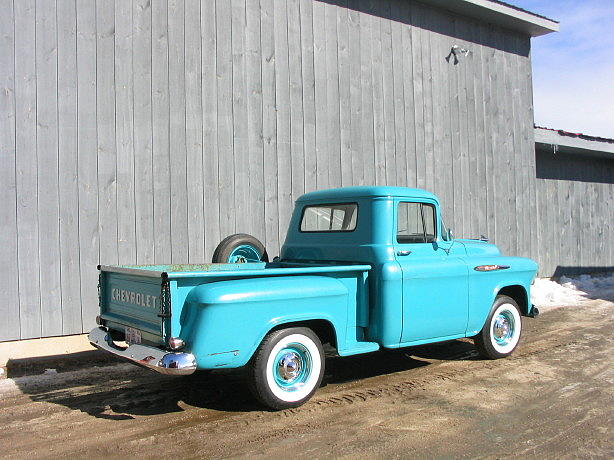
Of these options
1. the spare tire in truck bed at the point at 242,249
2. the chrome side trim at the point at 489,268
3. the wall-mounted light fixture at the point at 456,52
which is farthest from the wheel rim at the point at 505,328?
the wall-mounted light fixture at the point at 456,52

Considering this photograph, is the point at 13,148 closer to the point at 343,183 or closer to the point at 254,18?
the point at 254,18

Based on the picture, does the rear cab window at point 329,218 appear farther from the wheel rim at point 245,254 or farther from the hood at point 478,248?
the hood at point 478,248

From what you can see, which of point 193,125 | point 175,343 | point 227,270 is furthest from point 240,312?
point 193,125

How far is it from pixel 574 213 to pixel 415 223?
10334 millimetres

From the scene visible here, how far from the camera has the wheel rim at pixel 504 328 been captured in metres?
6.61

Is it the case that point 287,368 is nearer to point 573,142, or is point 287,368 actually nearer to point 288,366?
point 288,366

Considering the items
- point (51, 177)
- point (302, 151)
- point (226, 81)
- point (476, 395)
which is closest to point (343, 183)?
point (302, 151)

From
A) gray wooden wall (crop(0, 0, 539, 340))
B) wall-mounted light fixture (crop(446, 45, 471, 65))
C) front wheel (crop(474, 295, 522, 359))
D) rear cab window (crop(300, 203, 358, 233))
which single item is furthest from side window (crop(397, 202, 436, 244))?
wall-mounted light fixture (crop(446, 45, 471, 65))

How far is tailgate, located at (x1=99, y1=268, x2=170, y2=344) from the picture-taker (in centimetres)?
443

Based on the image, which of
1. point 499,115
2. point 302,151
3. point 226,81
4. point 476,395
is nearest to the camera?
point 476,395

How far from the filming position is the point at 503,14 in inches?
468

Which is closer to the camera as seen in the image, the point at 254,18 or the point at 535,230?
the point at 254,18

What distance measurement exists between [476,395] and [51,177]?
5634 mm

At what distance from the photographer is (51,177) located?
7215 millimetres
